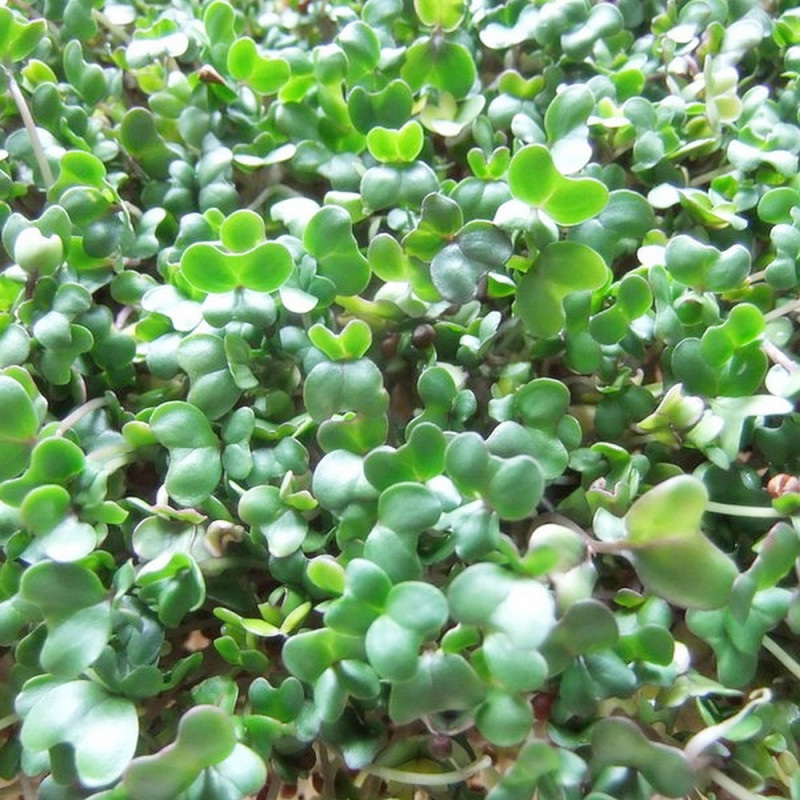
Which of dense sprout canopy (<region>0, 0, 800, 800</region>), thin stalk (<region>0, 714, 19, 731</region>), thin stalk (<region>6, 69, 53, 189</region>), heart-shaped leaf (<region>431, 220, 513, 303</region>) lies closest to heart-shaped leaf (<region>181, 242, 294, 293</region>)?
dense sprout canopy (<region>0, 0, 800, 800</region>)

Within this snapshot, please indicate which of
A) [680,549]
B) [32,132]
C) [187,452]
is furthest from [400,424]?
[32,132]

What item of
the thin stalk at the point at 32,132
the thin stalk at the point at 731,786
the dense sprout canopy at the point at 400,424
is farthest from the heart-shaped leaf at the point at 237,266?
the thin stalk at the point at 731,786

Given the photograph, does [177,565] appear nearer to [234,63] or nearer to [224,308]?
[224,308]

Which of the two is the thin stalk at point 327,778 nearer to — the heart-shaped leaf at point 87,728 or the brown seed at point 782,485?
the heart-shaped leaf at point 87,728

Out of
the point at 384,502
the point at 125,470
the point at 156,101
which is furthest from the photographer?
the point at 156,101

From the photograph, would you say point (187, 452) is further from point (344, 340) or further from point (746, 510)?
point (746, 510)

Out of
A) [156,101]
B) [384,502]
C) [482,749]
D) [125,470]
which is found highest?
[156,101]

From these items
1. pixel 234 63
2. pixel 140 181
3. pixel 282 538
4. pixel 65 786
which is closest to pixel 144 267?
pixel 140 181

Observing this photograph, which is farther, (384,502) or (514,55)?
(514,55)
